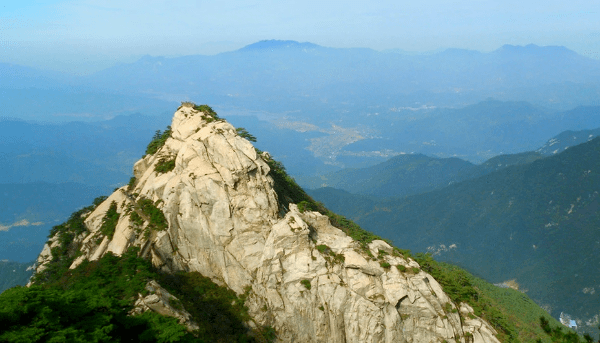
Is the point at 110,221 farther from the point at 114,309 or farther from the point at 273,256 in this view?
the point at 114,309

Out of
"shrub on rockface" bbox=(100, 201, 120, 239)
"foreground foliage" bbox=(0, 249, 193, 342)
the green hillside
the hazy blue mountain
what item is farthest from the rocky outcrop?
the hazy blue mountain

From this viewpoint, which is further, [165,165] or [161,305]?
[165,165]

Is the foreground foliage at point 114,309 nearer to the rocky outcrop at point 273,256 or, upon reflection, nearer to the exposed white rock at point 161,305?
the exposed white rock at point 161,305

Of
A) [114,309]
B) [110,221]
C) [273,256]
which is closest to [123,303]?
[114,309]

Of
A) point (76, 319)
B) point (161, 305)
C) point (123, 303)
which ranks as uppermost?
point (76, 319)

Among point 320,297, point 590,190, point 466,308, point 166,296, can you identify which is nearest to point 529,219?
point 590,190

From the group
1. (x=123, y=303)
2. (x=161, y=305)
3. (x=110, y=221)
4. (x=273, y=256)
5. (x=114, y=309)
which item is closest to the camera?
(x=114, y=309)

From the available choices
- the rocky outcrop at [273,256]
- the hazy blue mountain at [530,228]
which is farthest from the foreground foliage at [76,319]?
the hazy blue mountain at [530,228]
